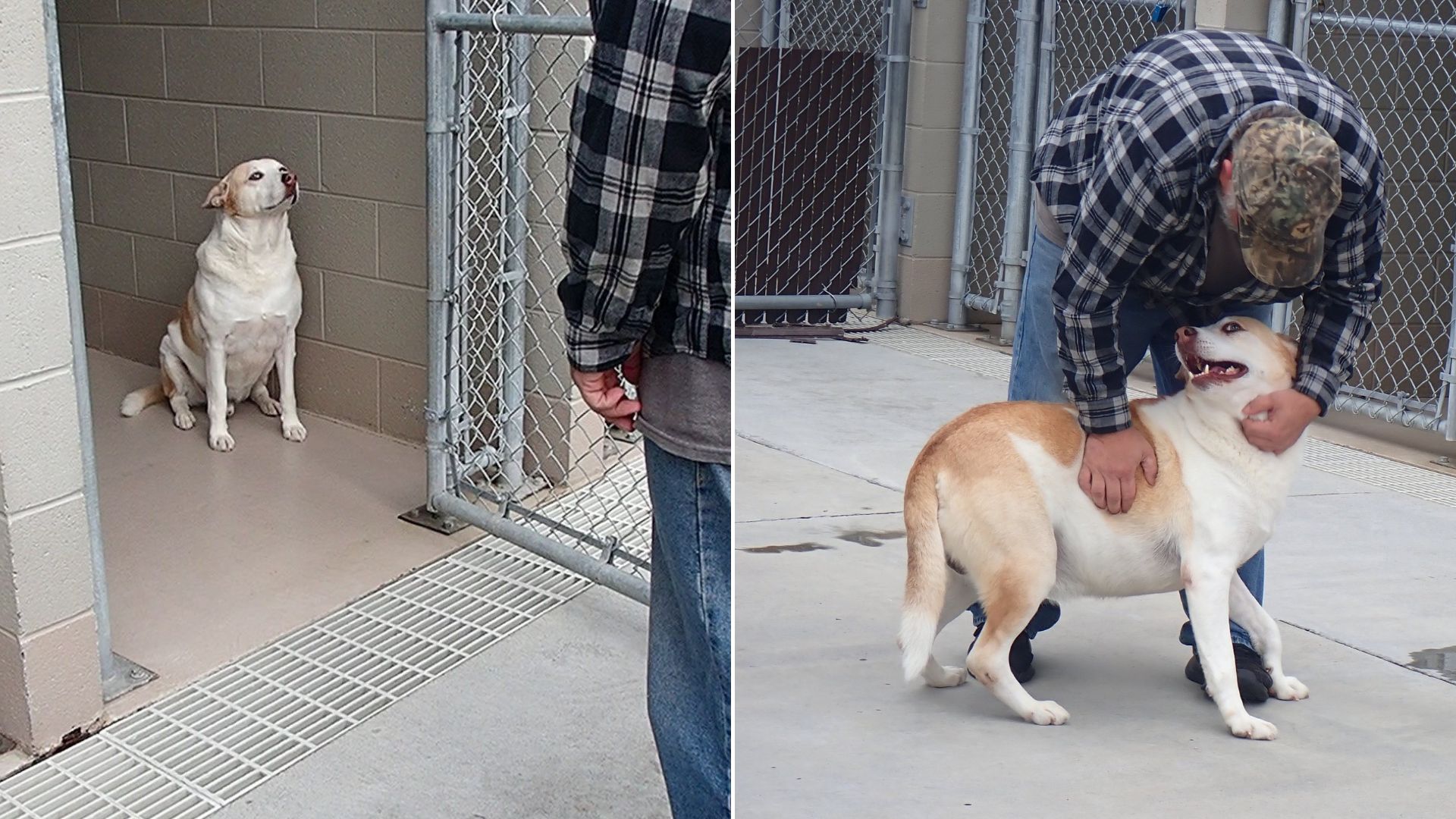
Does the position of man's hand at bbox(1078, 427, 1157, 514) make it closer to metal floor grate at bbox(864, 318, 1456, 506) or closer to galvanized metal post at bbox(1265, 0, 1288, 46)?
metal floor grate at bbox(864, 318, 1456, 506)

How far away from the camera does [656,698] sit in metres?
1.56

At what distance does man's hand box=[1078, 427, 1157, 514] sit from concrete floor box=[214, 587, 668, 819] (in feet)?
3.04

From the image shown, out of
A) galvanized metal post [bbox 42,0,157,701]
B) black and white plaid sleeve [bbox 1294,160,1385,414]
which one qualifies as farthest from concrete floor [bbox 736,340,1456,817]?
galvanized metal post [bbox 42,0,157,701]

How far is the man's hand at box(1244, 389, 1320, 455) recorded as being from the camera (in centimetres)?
157

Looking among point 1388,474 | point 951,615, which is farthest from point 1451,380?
point 951,615

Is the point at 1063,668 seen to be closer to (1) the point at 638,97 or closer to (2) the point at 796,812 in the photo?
(2) the point at 796,812

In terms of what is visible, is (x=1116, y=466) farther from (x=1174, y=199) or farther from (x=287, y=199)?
(x=287, y=199)

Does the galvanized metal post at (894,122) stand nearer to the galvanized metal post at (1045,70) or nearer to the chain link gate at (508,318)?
the galvanized metal post at (1045,70)

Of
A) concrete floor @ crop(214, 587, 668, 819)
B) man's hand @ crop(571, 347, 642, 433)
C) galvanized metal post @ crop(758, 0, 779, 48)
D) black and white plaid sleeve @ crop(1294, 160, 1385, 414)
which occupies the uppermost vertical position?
galvanized metal post @ crop(758, 0, 779, 48)

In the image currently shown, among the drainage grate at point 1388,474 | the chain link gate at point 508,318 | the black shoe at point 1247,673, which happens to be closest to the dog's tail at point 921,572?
the black shoe at point 1247,673

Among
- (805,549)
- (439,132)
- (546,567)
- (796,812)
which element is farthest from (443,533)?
(796,812)

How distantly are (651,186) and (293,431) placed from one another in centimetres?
286

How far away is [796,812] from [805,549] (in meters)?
0.72

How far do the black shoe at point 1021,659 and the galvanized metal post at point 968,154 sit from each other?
1.49 feet
